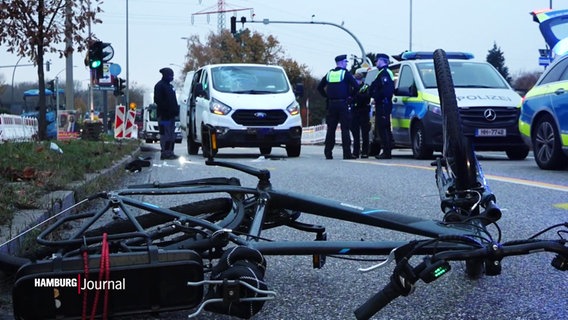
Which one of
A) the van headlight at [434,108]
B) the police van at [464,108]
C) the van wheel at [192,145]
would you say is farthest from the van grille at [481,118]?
the van wheel at [192,145]

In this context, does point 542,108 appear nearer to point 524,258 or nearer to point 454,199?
point 524,258

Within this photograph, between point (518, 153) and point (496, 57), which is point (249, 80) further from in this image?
point (496, 57)

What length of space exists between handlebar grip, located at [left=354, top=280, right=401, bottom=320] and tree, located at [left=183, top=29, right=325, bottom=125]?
6977cm

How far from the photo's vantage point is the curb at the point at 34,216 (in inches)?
145

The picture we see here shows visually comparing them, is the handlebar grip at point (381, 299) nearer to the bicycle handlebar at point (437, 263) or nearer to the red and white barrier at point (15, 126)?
the bicycle handlebar at point (437, 263)

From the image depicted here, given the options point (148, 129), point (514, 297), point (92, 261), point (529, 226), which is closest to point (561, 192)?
point (529, 226)

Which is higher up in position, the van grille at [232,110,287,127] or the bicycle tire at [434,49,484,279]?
the bicycle tire at [434,49,484,279]

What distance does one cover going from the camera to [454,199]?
3.12 m

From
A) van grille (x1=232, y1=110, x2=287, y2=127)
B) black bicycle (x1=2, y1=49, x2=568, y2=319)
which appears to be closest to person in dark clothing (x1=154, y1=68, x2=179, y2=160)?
van grille (x1=232, y1=110, x2=287, y2=127)

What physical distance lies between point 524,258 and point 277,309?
1.56 metres

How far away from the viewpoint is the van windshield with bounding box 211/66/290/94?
16.0 metres

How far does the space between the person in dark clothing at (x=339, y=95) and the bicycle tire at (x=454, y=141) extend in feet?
34.1

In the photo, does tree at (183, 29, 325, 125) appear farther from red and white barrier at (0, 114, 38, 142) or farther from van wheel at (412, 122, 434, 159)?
van wheel at (412, 122, 434, 159)

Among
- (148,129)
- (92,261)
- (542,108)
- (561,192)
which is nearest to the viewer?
(92,261)
